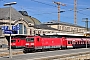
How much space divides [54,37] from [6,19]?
133ft

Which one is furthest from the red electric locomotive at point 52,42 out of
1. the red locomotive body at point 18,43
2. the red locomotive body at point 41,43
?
the red locomotive body at point 18,43

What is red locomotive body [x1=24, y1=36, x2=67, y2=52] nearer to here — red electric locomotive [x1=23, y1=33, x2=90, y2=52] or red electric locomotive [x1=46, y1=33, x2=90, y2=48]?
red electric locomotive [x1=23, y1=33, x2=90, y2=52]

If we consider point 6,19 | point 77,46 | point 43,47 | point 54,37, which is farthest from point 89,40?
point 6,19

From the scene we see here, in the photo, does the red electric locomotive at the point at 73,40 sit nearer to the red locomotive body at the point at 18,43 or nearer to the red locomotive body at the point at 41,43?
the red locomotive body at the point at 41,43

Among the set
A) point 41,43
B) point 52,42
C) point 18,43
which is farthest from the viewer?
point 18,43

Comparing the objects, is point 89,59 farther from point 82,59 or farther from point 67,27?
point 67,27

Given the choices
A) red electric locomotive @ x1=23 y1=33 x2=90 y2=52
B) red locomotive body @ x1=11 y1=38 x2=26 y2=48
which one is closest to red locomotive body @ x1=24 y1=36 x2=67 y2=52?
red electric locomotive @ x1=23 y1=33 x2=90 y2=52

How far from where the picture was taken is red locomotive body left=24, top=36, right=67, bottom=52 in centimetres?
4467

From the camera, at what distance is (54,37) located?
53969 millimetres

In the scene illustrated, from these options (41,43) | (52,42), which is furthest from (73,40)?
(41,43)

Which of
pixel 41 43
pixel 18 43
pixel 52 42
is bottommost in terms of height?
pixel 18 43

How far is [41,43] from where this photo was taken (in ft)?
153

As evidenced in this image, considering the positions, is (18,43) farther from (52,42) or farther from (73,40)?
(52,42)

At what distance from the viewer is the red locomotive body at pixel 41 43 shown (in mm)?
44675
